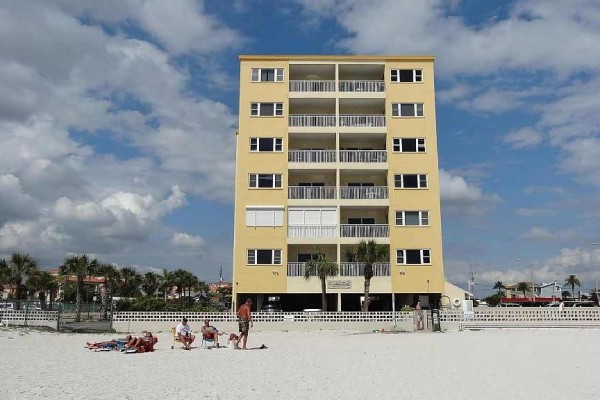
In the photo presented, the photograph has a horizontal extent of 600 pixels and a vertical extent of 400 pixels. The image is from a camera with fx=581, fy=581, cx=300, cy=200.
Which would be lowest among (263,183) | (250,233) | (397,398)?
(397,398)

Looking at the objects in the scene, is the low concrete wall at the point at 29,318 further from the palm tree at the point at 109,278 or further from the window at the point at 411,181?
the palm tree at the point at 109,278

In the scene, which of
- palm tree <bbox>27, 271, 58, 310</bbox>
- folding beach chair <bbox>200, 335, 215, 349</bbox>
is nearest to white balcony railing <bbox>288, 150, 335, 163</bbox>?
palm tree <bbox>27, 271, 58, 310</bbox>

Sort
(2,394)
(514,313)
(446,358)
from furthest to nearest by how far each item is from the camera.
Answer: (514,313), (446,358), (2,394)

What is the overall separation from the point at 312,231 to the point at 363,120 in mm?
8980

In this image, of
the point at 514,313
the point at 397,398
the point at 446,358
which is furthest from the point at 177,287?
the point at 397,398

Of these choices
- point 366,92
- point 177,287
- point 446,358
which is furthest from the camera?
point 177,287

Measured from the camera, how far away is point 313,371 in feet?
47.5

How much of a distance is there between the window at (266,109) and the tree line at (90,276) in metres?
14.9

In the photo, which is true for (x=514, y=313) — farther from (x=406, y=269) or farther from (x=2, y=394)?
(x=2, y=394)

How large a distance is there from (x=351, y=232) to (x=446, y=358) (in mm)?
22894

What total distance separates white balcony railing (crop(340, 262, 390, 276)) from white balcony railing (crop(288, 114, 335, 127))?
33.9 ft

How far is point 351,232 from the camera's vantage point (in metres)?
40.4

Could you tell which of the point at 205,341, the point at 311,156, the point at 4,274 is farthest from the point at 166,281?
the point at 205,341

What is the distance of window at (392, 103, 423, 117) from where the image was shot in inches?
1674
